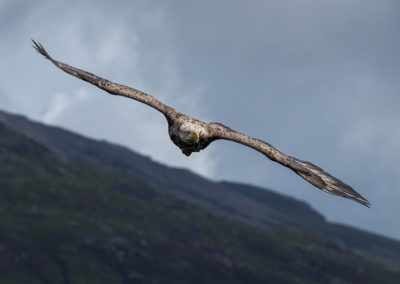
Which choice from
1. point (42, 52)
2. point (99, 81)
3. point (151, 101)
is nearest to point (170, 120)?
point (151, 101)

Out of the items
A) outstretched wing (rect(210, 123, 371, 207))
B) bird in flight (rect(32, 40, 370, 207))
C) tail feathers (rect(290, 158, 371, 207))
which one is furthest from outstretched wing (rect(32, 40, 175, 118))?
tail feathers (rect(290, 158, 371, 207))

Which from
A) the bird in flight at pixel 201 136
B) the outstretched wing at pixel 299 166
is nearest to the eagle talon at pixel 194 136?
the bird in flight at pixel 201 136

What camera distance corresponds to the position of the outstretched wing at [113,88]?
35.8m

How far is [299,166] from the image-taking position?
3344 centimetres

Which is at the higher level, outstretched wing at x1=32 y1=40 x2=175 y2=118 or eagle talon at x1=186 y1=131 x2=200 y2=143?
outstretched wing at x1=32 y1=40 x2=175 y2=118

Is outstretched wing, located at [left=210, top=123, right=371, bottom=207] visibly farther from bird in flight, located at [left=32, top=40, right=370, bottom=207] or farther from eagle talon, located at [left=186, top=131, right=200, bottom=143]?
eagle talon, located at [left=186, top=131, right=200, bottom=143]

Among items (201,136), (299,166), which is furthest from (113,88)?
(299,166)

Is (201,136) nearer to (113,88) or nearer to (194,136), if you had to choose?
(194,136)

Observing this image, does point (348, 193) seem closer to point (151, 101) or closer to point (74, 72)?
point (151, 101)

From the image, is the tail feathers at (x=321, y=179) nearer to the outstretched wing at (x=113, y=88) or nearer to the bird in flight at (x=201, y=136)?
the bird in flight at (x=201, y=136)

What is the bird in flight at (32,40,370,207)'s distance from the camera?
32688mm

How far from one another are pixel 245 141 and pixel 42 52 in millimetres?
10791

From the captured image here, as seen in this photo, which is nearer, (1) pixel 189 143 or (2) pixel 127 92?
(1) pixel 189 143

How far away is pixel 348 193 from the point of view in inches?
1213
